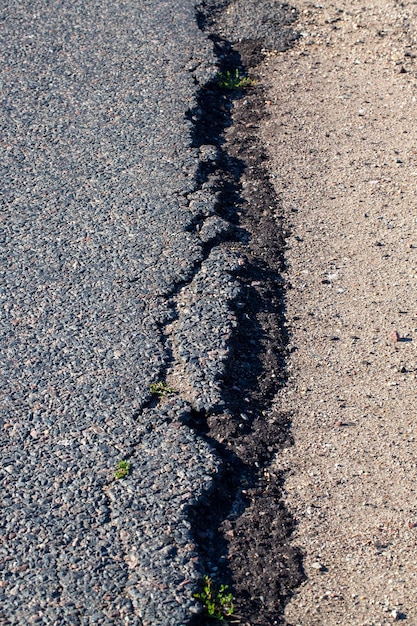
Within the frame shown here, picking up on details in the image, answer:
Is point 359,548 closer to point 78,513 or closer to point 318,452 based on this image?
point 318,452

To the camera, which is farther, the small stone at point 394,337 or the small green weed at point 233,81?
the small green weed at point 233,81

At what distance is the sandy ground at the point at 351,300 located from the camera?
117 inches

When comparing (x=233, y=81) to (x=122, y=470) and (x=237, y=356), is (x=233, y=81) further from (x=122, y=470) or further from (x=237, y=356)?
(x=122, y=470)

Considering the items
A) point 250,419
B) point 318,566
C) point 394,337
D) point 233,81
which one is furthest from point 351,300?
point 233,81

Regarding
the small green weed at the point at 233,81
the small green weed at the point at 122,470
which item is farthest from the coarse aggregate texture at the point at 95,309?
the small green weed at the point at 233,81

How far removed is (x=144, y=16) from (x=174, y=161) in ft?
7.25

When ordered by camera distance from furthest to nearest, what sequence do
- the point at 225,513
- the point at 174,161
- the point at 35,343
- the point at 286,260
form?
the point at 174,161 < the point at 286,260 < the point at 35,343 < the point at 225,513

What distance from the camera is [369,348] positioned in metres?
3.88

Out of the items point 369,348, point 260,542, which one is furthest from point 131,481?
point 369,348

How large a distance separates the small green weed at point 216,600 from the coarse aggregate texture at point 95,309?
0.06 m

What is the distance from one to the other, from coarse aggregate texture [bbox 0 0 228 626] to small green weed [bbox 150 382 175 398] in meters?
0.03

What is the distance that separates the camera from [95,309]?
3.91 metres

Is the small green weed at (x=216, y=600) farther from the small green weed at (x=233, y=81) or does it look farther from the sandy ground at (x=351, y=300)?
the small green weed at (x=233, y=81)

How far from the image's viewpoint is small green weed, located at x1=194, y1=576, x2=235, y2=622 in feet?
8.90
